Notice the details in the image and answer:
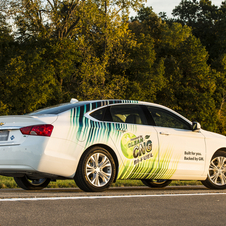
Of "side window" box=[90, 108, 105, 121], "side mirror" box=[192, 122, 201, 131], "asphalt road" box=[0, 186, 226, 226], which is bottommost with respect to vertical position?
"asphalt road" box=[0, 186, 226, 226]

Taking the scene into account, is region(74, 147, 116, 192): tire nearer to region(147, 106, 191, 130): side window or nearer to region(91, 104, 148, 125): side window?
region(91, 104, 148, 125): side window

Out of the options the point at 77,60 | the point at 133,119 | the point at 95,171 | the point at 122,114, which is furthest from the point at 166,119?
the point at 77,60

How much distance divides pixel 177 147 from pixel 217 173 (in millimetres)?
1216

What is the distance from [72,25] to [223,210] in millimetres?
33983

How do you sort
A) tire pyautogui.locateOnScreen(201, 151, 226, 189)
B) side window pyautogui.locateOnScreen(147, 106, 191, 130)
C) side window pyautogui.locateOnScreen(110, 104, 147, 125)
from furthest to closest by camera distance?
tire pyautogui.locateOnScreen(201, 151, 226, 189) → side window pyautogui.locateOnScreen(147, 106, 191, 130) → side window pyautogui.locateOnScreen(110, 104, 147, 125)

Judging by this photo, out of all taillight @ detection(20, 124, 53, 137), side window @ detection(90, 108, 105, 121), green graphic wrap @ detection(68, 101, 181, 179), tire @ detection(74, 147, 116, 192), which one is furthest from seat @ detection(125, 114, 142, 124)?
taillight @ detection(20, 124, 53, 137)

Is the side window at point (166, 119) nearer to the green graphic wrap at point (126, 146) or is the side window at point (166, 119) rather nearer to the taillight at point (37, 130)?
the green graphic wrap at point (126, 146)

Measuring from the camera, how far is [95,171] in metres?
6.76

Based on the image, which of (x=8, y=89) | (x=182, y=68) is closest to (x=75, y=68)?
(x=8, y=89)

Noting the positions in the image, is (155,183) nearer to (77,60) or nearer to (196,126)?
(196,126)

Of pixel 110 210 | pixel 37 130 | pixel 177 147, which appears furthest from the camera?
pixel 177 147

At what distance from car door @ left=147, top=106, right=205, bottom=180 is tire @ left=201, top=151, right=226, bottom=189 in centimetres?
32

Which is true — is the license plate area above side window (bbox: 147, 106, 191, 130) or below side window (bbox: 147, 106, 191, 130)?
below

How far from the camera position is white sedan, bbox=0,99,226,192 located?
6.30 meters
